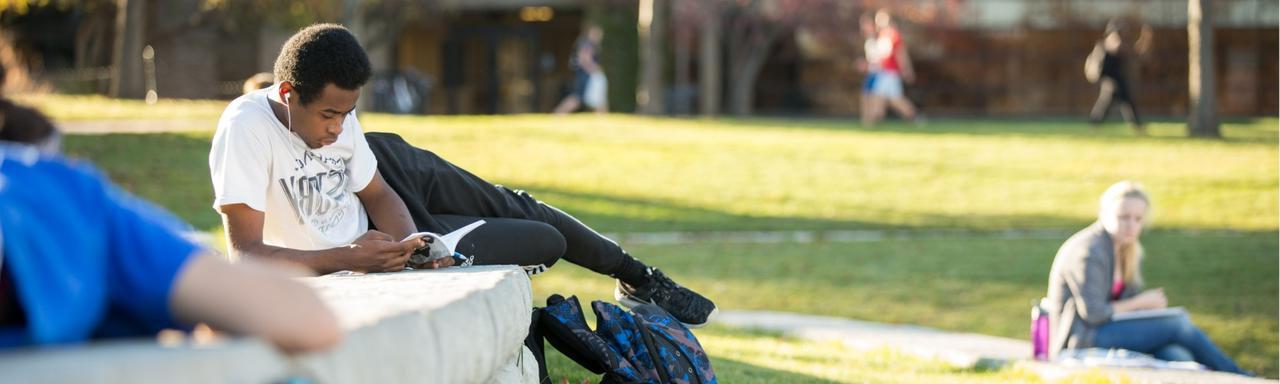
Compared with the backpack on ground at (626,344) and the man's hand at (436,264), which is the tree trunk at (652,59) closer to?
the backpack on ground at (626,344)

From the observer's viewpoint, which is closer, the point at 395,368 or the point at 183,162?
the point at 395,368

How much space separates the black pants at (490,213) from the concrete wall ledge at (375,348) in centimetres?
56

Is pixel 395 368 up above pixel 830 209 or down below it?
above

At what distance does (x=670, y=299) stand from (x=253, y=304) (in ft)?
11.1

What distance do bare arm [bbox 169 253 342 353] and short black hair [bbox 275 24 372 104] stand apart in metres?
2.06

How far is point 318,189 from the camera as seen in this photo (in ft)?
16.0

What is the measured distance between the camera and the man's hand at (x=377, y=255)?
4531 mm

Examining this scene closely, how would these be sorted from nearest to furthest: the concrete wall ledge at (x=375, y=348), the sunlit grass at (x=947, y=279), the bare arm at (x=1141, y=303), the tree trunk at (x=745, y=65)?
the concrete wall ledge at (x=375, y=348), the bare arm at (x=1141, y=303), the sunlit grass at (x=947, y=279), the tree trunk at (x=745, y=65)

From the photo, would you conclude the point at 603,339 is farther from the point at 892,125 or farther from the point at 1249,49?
the point at 1249,49

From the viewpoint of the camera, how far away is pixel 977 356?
296 inches

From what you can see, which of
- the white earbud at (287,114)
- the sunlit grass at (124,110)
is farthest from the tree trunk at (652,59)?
the white earbud at (287,114)

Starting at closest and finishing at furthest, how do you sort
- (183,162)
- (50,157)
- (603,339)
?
(50,157)
(603,339)
(183,162)

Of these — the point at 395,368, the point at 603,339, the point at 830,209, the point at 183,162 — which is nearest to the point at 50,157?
the point at 395,368

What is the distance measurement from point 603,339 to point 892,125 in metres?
18.1
